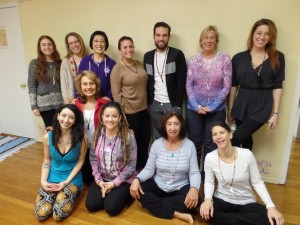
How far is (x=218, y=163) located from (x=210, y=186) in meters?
0.18

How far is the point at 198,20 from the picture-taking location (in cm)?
232

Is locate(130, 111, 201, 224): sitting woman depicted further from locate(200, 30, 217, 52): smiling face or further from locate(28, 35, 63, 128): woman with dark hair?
locate(28, 35, 63, 128): woman with dark hair

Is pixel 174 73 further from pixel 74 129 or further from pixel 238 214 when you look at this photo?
pixel 238 214

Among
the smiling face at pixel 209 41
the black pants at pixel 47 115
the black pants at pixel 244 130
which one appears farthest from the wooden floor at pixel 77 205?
the smiling face at pixel 209 41

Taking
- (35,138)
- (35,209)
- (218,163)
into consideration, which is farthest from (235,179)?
Answer: (35,138)

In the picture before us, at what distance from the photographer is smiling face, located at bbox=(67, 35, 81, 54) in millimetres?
2576

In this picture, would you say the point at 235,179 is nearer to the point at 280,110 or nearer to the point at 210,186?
the point at 210,186

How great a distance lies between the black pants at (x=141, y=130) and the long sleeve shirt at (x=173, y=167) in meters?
0.45

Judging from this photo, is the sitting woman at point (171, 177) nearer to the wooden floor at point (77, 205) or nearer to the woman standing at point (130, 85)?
the wooden floor at point (77, 205)

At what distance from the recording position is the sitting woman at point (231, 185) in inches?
67.2

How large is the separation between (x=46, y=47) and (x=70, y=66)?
0.30 metres

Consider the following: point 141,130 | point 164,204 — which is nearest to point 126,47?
point 141,130

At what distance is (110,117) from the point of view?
2002 mm

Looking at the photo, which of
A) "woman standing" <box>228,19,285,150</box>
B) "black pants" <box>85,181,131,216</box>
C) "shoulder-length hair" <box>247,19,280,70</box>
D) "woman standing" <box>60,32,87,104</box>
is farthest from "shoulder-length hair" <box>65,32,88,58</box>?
"shoulder-length hair" <box>247,19,280,70</box>
